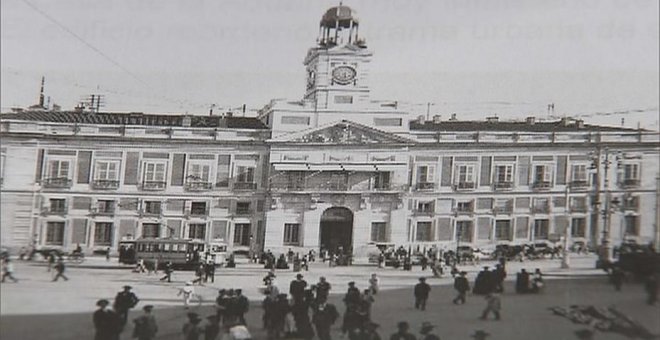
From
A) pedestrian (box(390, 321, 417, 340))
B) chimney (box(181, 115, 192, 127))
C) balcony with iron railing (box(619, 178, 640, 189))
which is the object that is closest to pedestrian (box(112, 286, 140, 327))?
chimney (box(181, 115, 192, 127))

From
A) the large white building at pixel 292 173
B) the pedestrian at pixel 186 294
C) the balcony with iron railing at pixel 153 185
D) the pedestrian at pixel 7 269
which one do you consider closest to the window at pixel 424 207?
the large white building at pixel 292 173

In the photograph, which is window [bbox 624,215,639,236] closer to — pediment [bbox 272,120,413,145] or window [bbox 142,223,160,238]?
pediment [bbox 272,120,413,145]

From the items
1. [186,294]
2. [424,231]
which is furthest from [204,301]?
[424,231]

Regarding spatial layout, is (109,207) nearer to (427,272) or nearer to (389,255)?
(389,255)

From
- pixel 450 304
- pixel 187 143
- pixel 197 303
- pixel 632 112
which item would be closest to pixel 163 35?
pixel 187 143

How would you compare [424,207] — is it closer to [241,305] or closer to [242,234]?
[242,234]
